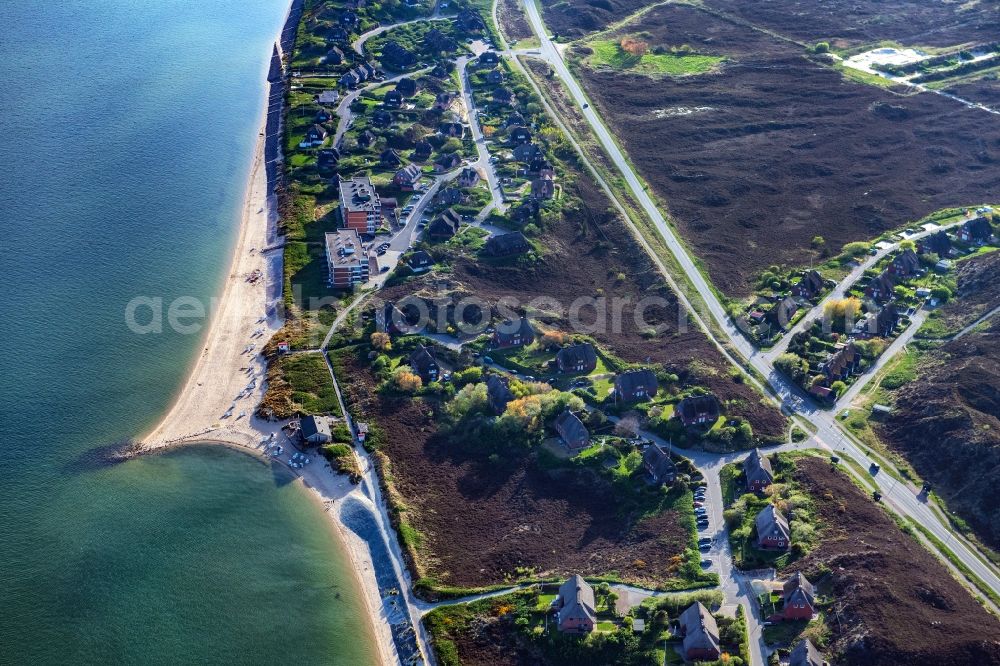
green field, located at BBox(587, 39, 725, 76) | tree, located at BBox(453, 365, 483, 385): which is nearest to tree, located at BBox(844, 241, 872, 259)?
tree, located at BBox(453, 365, 483, 385)

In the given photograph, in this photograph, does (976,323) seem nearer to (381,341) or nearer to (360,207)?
(381,341)

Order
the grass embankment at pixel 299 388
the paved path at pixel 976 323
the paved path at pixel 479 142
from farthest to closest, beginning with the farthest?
the paved path at pixel 479 142
the paved path at pixel 976 323
the grass embankment at pixel 299 388

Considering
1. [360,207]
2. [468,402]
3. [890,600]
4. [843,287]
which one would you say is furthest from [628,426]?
[360,207]

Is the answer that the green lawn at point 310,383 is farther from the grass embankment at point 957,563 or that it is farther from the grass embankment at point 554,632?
the grass embankment at point 957,563

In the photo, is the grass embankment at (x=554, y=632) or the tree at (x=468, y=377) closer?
the grass embankment at (x=554, y=632)

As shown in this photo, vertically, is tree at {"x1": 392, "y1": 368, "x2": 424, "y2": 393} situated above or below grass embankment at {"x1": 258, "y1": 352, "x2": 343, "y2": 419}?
below

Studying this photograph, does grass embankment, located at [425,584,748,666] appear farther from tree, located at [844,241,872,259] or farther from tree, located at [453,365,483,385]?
tree, located at [844,241,872,259]

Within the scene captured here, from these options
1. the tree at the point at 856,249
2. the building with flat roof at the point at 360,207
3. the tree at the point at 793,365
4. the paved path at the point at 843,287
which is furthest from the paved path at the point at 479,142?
the tree at the point at 856,249
